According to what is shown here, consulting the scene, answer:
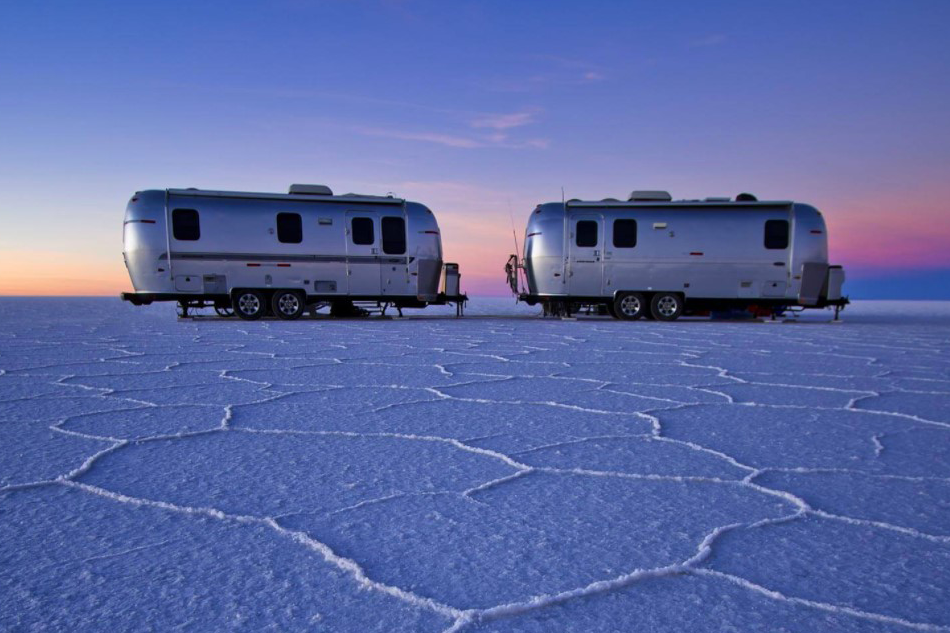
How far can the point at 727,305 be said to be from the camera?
36.9 feet

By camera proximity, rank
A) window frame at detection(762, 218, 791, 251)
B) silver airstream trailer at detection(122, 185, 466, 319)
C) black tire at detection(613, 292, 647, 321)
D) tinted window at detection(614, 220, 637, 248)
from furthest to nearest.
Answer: black tire at detection(613, 292, 647, 321) → tinted window at detection(614, 220, 637, 248) → window frame at detection(762, 218, 791, 251) → silver airstream trailer at detection(122, 185, 466, 319)

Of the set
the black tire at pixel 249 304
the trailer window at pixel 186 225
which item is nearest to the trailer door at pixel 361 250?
the black tire at pixel 249 304

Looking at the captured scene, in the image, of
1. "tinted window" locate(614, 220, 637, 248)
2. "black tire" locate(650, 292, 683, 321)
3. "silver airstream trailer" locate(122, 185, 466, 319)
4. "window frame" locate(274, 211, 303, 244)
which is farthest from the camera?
"black tire" locate(650, 292, 683, 321)

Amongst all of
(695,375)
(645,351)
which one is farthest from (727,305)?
(695,375)

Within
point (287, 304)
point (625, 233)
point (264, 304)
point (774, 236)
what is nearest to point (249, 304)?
point (264, 304)

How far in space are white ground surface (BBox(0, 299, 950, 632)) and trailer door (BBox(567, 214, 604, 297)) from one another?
24.6 feet

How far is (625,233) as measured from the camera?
36.4 ft

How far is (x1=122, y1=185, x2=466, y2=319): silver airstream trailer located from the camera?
10.3m

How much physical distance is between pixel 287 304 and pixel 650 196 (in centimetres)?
728

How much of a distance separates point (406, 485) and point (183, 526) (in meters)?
0.65

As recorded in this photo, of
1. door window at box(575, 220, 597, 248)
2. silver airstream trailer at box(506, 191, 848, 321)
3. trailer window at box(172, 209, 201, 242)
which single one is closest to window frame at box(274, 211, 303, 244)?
trailer window at box(172, 209, 201, 242)

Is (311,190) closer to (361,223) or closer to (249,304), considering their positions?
(361,223)

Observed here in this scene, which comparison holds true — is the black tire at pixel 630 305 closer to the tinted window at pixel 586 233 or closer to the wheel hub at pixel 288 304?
the tinted window at pixel 586 233

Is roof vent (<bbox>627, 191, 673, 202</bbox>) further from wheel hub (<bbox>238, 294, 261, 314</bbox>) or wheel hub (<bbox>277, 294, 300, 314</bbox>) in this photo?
wheel hub (<bbox>238, 294, 261, 314</bbox>)
